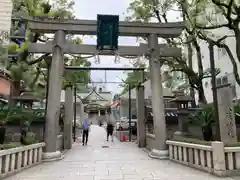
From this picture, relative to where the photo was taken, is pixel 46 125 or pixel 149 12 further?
pixel 149 12

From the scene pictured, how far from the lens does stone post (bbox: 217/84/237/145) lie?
→ 6.38 meters

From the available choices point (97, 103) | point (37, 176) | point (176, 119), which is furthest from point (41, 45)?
point (97, 103)

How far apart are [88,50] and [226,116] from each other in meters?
5.73

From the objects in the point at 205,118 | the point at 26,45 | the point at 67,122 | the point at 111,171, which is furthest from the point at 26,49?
the point at 205,118

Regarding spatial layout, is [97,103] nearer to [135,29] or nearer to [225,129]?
[135,29]

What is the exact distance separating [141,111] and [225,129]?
5.49 m

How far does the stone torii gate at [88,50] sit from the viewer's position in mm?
8008

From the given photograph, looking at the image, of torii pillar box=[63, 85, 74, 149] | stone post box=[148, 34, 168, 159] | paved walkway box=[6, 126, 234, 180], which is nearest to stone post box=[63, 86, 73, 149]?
torii pillar box=[63, 85, 74, 149]

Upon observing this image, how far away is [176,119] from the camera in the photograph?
10539 mm

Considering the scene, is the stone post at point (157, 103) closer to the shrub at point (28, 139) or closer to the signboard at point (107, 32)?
the signboard at point (107, 32)

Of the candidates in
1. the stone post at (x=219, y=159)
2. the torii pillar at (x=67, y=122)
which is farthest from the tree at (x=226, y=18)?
the torii pillar at (x=67, y=122)

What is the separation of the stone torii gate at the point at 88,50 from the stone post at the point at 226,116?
7.82ft

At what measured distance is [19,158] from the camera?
607cm

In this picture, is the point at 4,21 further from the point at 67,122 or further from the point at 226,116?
the point at 226,116
